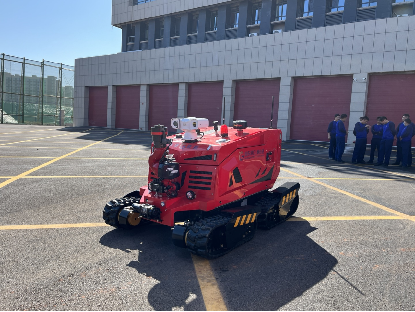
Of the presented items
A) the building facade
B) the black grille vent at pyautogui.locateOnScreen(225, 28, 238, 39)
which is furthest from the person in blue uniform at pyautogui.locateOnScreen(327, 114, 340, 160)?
the black grille vent at pyautogui.locateOnScreen(225, 28, 238, 39)

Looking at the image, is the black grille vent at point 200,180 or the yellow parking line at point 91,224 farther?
the yellow parking line at point 91,224

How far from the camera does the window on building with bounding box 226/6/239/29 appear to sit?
88.9 feet

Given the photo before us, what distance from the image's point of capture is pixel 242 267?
13.3ft

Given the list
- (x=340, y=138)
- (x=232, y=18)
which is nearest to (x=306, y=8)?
(x=232, y=18)

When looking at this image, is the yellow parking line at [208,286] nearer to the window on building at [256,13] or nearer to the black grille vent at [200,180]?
the black grille vent at [200,180]

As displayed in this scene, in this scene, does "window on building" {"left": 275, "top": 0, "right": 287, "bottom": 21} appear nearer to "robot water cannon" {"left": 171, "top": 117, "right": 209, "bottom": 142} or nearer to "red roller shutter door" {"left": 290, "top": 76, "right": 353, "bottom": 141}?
"red roller shutter door" {"left": 290, "top": 76, "right": 353, "bottom": 141}

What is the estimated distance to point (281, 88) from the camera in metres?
21.7

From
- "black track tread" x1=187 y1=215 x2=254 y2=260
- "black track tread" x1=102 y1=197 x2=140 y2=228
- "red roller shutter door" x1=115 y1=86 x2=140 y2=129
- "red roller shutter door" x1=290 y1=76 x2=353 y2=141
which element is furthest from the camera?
"red roller shutter door" x1=115 y1=86 x2=140 y2=129

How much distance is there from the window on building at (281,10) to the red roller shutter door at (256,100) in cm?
532

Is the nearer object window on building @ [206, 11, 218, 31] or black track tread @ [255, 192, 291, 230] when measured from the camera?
black track tread @ [255, 192, 291, 230]

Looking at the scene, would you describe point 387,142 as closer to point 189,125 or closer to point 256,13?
point 189,125

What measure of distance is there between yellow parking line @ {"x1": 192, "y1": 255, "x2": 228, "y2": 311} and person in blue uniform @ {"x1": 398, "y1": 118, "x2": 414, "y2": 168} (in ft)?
36.1

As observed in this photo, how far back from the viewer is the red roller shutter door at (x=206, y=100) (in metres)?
25.1

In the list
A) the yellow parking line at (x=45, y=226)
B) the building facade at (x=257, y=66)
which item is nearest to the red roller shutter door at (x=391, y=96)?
the building facade at (x=257, y=66)
